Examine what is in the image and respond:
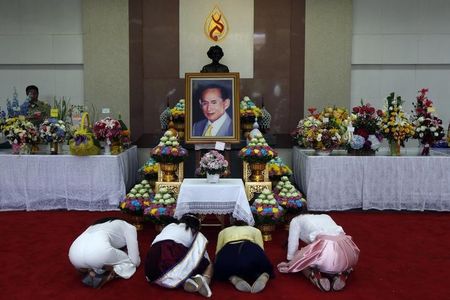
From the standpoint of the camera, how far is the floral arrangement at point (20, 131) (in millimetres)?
7589

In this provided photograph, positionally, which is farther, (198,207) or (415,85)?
(415,85)

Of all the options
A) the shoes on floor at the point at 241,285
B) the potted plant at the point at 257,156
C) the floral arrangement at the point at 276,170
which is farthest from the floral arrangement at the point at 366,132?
the shoes on floor at the point at 241,285

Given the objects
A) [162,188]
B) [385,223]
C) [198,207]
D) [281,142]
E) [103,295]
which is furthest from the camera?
[281,142]

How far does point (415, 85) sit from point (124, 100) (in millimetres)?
6131

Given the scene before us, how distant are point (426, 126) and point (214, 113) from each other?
11.0ft

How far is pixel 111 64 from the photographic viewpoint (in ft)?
32.3

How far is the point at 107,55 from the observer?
32.3ft

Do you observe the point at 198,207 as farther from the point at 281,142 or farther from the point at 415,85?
the point at 415,85

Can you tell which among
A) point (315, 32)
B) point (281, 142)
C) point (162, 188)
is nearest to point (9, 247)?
point (162, 188)

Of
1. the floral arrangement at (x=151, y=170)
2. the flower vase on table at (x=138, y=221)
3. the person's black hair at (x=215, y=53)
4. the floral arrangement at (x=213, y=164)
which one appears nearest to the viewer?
the floral arrangement at (x=213, y=164)

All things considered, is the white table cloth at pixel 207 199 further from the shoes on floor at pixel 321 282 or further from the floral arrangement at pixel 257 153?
the shoes on floor at pixel 321 282

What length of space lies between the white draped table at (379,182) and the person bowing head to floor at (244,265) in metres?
3.26

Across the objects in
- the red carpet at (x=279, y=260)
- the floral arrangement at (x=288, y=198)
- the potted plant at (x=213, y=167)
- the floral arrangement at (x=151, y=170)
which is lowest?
the red carpet at (x=279, y=260)

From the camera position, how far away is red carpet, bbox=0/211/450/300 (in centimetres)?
430
